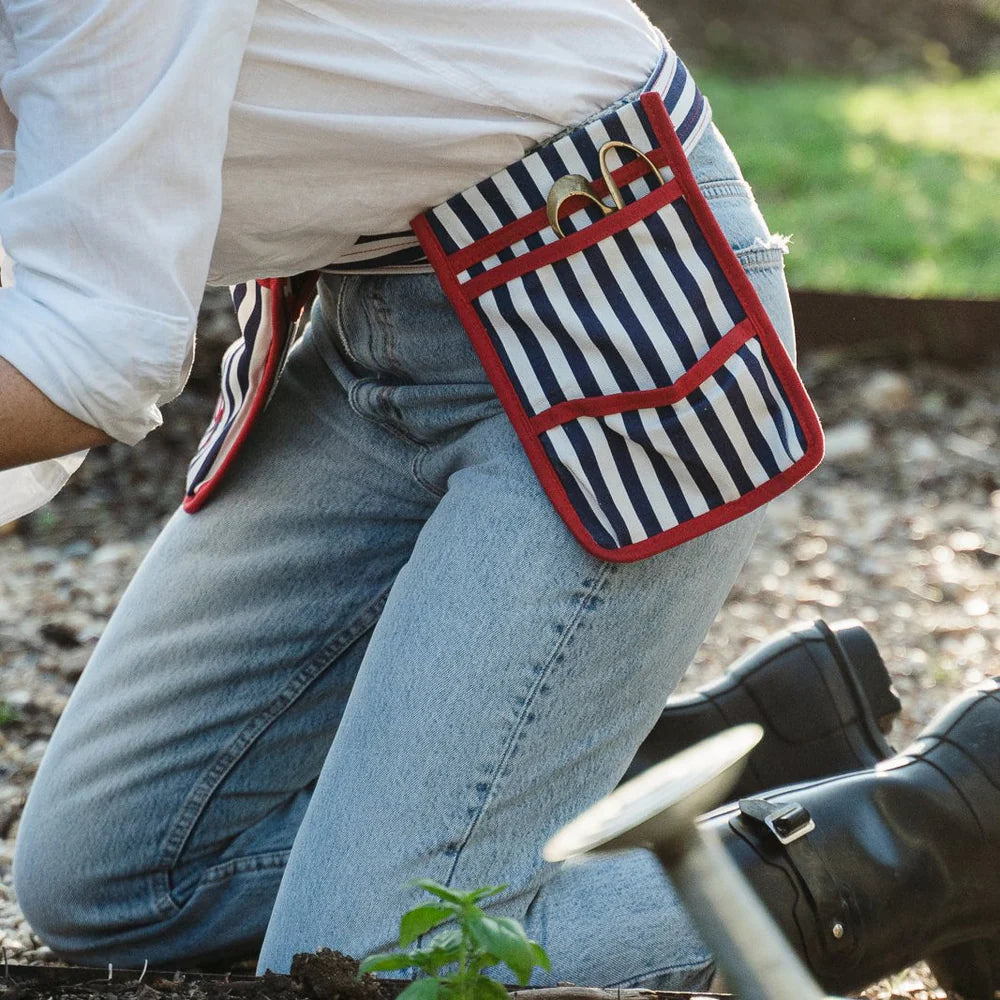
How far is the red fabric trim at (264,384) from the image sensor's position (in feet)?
5.13

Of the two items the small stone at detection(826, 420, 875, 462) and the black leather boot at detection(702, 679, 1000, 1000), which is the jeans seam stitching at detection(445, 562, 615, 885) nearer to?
the black leather boot at detection(702, 679, 1000, 1000)

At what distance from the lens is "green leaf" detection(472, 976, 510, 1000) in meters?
0.98

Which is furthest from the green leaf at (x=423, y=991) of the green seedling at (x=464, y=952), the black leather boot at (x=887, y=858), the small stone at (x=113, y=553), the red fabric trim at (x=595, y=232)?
the small stone at (x=113, y=553)

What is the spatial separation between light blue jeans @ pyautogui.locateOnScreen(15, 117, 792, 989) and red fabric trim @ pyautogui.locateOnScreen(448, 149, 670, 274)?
9 cm

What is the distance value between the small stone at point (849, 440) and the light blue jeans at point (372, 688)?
1.87 meters

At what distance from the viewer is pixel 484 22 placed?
126 cm

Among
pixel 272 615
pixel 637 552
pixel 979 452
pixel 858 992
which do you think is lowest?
pixel 979 452

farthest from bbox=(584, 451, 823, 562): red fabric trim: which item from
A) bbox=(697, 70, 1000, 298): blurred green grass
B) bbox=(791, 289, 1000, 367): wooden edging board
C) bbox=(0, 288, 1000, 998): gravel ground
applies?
bbox=(697, 70, 1000, 298): blurred green grass

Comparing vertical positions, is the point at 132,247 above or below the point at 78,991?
above

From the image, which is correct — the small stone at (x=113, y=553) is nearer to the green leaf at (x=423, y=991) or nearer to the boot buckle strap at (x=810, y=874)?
the boot buckle strap at (x=810, y=874)

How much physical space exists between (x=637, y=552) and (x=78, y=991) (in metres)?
0.58

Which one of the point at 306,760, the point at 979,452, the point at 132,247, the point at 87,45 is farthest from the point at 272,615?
the point at 979,452

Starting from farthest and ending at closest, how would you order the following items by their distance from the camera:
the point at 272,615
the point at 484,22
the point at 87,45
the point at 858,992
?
the point at 272,615 < the point at 858,992 < the point at 484,22 < the point at 87,45

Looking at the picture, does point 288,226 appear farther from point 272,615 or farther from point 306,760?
point 306,760
